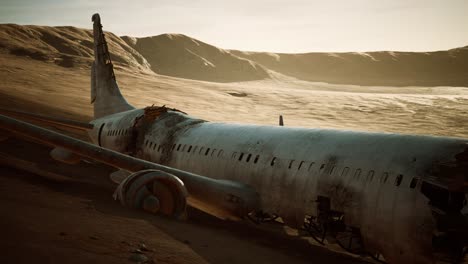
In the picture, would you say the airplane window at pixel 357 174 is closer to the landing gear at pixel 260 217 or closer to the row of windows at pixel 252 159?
the row of windows at pixel 252 159

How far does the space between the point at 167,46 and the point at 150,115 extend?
154 meters

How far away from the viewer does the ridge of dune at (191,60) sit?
525 ft

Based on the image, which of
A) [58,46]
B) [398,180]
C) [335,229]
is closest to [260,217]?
[335,229]

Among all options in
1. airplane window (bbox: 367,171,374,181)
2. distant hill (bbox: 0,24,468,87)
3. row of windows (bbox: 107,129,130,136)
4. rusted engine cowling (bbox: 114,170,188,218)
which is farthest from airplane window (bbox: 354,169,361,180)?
distant hill (bbox: 0,24,468,87)

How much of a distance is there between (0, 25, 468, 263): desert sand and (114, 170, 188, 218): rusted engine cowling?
52 centimetres

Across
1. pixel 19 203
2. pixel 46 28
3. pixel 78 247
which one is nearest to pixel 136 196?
pixel 19 203

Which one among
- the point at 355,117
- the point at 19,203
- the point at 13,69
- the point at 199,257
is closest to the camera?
the point at 199,257

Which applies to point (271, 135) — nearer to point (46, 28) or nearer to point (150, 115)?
point (150, 115)

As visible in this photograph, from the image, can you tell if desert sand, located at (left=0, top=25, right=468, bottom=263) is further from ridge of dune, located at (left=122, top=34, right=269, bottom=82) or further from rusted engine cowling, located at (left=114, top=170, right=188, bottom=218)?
rusted engine cowling, located at (left=114, top=170, right=188, bottom=218)

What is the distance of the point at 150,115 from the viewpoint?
2642 cm

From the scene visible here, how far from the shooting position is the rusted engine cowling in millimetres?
14609

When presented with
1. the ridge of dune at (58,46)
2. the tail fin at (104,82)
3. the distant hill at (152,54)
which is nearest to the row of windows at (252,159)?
the tail fin at (104,82)

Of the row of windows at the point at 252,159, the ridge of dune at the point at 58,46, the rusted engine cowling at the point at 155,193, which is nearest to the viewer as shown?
the row of windows at the point at 252,159

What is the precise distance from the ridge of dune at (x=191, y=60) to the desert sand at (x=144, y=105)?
41 cm
